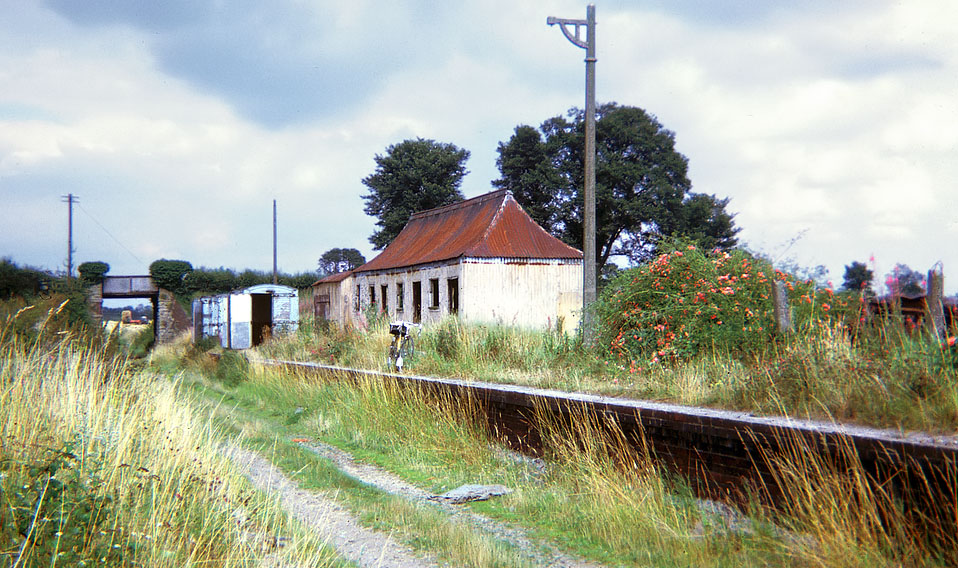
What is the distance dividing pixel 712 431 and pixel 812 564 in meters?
1.33

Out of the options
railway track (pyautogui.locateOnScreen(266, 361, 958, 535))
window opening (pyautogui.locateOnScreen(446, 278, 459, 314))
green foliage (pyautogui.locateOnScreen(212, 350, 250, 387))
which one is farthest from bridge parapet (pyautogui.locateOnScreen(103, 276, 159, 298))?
railway track (pyautogui.locateOnScreen(266, 361, 958, 535))

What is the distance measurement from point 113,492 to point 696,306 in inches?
271

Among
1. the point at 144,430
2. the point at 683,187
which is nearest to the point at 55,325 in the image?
the point at 144,430

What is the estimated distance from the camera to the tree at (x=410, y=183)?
164 ft

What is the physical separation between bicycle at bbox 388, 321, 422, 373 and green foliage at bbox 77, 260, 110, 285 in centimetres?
3226

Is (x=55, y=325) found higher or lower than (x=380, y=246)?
lower

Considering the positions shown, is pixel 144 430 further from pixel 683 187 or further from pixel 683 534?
pixel 683 187

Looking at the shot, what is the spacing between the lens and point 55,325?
35.5ft

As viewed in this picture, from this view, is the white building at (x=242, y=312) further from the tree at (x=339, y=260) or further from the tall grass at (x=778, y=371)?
the tree at (x=339, y=260)

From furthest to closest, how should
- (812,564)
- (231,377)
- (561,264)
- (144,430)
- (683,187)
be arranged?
(683,187) → (561,264) → (231,377) → (144,430) → (812,564)

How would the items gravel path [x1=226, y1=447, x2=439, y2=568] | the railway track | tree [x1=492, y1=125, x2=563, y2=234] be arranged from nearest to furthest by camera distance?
1. the railway track
2. gravel path [x1=226, y1=447, x2=439, y2=568]
3. tree [x1=492, y1=125, x2=563, y2=234]

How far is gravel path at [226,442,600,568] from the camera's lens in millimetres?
5164

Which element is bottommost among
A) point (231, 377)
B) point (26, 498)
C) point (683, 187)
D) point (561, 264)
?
point (231, 377)

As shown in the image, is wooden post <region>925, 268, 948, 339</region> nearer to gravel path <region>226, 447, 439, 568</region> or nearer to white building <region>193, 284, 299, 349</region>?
gravel path <region>226, 447, 439, 568</region>
